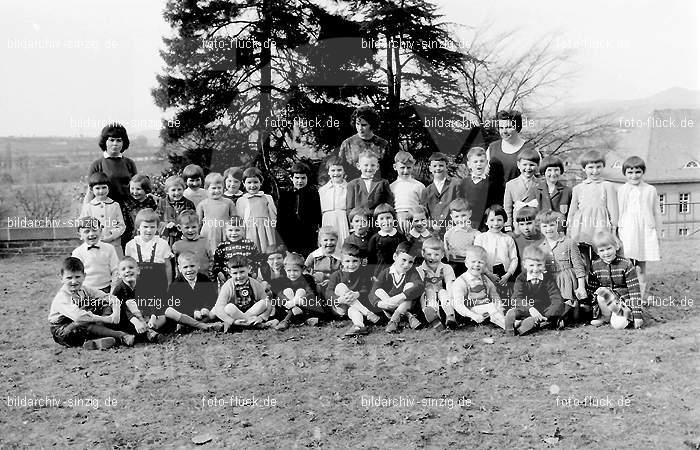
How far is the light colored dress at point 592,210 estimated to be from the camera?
660 centimetres

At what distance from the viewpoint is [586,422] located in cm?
427

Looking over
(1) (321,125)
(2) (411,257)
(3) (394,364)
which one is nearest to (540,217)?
(2) (411,257)

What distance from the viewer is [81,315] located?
19.2 ft

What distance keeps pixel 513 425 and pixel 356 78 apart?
21.4ft

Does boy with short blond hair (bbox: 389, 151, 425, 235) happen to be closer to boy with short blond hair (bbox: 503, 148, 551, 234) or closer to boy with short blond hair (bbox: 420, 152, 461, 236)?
boy with short blond hair (bbox: 420, 152, 461, 236)

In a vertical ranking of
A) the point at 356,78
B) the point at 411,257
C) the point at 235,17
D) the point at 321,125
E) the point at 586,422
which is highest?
the point at 235,17

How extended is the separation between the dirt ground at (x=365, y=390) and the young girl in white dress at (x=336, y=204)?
1030 millimetres

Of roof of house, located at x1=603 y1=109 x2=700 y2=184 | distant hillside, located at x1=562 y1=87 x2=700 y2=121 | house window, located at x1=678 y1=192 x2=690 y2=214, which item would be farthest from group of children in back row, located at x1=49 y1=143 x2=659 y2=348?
house window, located at x1=678 y1=192 x2=690 y2=214

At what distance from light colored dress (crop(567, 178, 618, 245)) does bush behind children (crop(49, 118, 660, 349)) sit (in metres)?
0.01

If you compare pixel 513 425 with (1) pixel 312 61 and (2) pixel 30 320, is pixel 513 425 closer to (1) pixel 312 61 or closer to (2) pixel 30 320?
(2) pixel 30 320

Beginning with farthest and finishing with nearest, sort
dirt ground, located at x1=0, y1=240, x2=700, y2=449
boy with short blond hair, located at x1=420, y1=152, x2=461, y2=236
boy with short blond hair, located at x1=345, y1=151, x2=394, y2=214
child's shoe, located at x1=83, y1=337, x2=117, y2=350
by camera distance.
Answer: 1. boy with short blond hair, located at x1=345, y1=151, x2=394, y2=214
2. boy with short blond hair, located at x1=420, y1=152, x2=461, y2=236
3. child's shoe, located at x1=83, y1=337, x2=117, y2=350
4. dirt ground, located at x1=0, y1=240, x2=700, y2=449

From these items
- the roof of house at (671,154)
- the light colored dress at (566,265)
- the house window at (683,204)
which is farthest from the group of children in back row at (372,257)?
the house window at (683,204)

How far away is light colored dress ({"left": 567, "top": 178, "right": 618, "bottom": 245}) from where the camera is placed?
21.7 ft

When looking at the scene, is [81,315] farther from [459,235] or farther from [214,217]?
[459,235]
